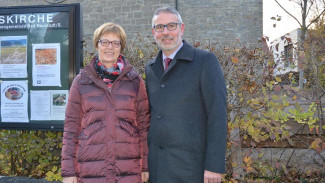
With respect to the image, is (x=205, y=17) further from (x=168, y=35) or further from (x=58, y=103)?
(x=168, y=35)

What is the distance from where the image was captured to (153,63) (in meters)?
2.80

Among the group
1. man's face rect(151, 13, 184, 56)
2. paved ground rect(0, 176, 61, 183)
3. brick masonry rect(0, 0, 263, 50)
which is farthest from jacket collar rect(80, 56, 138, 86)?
brick masonry rect(0, 0, 263, 50)

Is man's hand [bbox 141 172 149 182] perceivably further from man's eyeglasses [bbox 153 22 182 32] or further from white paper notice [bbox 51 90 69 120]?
white paper notice [bbox 51 90 69 120]

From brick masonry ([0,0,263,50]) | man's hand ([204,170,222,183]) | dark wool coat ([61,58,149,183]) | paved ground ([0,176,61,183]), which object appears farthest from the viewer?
brick masonry ([0,0,263,50])

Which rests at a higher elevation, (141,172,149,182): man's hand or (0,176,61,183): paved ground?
(141,172,149,182): man's hand

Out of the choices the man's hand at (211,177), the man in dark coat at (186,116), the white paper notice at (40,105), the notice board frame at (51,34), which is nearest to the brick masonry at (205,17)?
the notice board frame at (51,34)

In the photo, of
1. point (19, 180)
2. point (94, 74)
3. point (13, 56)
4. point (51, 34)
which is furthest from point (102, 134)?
point (19, 180)

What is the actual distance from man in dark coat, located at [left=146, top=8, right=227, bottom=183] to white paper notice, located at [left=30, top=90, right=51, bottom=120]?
1.78 meters

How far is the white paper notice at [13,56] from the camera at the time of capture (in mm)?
4027

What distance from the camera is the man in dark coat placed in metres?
2.37

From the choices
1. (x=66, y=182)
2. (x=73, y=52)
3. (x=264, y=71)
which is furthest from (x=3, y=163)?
(x=264, y=71)

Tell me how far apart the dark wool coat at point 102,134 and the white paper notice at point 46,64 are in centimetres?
136

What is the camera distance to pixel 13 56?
407 centimetres

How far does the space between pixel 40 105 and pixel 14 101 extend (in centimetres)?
36
